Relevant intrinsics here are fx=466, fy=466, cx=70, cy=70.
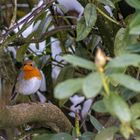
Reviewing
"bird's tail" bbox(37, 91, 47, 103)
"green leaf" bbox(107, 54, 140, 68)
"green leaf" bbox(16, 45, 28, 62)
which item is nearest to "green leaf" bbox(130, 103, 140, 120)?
"green leaf" bbox(107, 54, 140, 68)

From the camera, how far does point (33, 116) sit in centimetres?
142

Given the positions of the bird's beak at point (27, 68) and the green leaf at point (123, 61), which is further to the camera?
the bird's beak at point (27, 68)

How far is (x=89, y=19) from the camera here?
3.90 feet

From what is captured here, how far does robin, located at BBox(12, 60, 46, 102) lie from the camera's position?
6.79 ft

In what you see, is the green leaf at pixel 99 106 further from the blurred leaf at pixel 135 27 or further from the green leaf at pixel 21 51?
the green leaf at pixel 21 51

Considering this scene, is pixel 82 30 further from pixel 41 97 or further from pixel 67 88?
pixel 41 97


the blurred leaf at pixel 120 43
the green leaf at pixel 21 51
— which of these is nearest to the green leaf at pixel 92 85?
the blurred leaf at pixel 120 43

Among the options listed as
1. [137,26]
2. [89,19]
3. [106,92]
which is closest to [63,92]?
[106,92]

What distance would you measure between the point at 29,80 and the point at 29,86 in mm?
145

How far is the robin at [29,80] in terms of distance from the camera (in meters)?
2.07

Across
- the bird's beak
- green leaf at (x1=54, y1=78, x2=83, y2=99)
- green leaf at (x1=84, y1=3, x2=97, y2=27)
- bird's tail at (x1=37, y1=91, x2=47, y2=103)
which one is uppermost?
green leaf at (x1=54, y1=78, x2=83, y2=99)

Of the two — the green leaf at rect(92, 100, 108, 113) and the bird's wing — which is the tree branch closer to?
the green leaf at rect(92, 100, 108, 113)

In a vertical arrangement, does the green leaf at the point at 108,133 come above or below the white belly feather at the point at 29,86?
above

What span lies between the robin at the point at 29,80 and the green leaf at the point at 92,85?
4.37 feet
